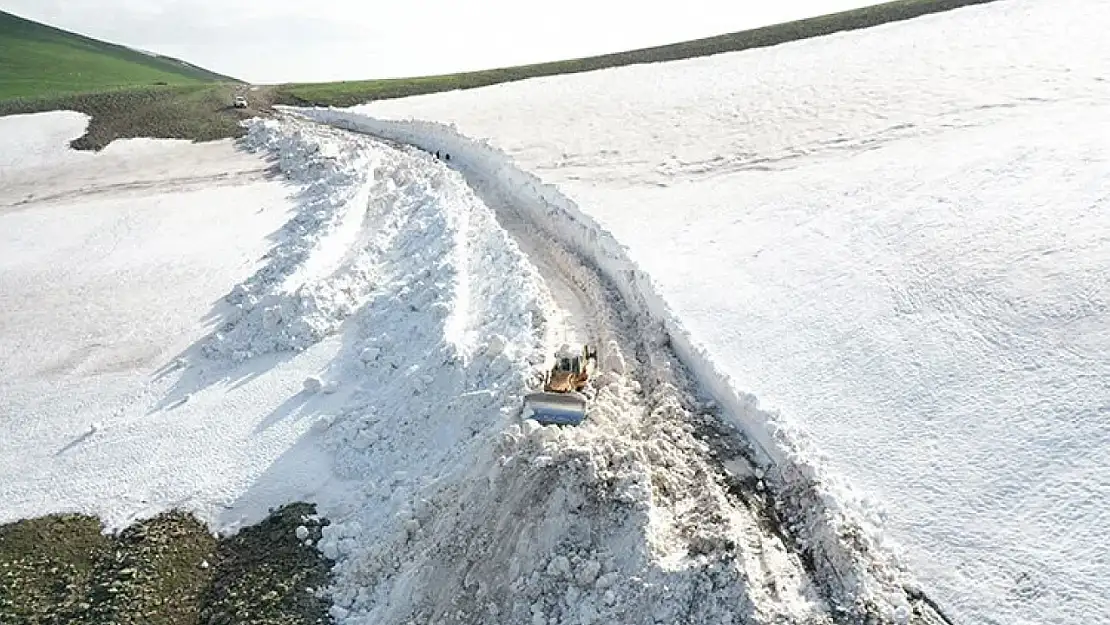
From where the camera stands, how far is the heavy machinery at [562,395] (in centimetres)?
1303

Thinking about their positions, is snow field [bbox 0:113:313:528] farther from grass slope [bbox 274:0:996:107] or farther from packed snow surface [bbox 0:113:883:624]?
grass slope [bbox 274:0:996:107]

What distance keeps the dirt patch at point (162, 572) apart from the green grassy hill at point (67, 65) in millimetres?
42968

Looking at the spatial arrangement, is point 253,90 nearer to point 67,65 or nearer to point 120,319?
point 67,65

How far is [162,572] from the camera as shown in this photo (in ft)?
43.4

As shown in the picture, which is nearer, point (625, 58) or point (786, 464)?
point (786, 464)

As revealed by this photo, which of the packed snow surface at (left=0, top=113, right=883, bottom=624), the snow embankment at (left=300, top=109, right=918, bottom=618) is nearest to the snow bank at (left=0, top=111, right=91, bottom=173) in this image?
the packed snow surface at (left=0, top=113, right=883, bottom=624)

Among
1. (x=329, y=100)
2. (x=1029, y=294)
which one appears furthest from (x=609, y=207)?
(x=329, y=100)

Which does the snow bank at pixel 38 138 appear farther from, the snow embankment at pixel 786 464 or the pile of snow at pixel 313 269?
the snow embankment at pixel 786 464

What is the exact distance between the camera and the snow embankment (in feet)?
35.6

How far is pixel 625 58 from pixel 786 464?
37347 mm

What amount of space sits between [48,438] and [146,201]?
615 inches

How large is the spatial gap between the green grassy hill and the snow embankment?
4095 cm

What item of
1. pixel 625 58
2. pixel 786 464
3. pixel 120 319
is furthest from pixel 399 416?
pixel 625 58

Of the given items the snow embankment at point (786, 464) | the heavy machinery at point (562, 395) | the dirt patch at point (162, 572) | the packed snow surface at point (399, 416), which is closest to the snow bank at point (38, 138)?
the packed snow surface at point (399, 416)
